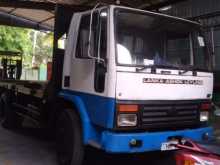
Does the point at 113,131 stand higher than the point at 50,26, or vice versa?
the point at 50,26

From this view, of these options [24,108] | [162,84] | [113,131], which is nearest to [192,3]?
[24,108]

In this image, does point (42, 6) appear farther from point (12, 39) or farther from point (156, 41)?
point (12, 39)

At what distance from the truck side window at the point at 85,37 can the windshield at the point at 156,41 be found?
1.03 ft

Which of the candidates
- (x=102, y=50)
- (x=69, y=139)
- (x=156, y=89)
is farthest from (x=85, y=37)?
(x=69, y=139)

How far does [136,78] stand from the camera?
484 centimetres

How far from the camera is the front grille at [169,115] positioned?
4.98 meters

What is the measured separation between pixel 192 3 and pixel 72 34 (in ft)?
22.2

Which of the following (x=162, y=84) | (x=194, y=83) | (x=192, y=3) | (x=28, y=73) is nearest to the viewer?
(x=162, y=84)

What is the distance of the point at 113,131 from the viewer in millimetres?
4762

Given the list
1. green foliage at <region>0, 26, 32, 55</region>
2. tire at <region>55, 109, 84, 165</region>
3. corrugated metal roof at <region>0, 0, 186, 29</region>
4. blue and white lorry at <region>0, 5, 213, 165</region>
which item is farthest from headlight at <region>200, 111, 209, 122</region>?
green foliage at <region>0, 26, 32, 55</region>

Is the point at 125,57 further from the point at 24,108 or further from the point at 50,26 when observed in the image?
the point at 50,26

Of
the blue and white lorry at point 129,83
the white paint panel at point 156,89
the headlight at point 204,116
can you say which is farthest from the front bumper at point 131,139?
the headlight at point 204,116

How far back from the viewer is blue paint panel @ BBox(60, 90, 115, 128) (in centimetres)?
474

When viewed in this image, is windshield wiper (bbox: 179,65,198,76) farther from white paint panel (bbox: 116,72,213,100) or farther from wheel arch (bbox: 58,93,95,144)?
wheel arch (bbox: 58,93,95,144)
